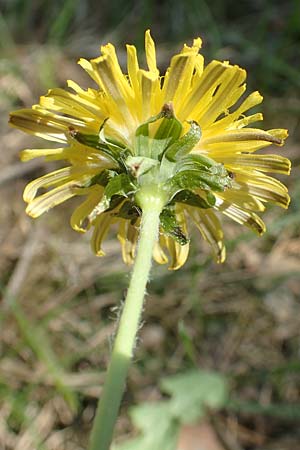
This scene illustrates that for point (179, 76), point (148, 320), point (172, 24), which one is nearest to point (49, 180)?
point (179, 76)

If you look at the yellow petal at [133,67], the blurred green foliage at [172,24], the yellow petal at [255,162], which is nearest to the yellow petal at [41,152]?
the yellow petal at [133,67]

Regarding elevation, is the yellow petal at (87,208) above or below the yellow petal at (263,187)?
below

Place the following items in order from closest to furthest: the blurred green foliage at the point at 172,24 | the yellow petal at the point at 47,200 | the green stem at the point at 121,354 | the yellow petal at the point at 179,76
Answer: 1. the green stem at the point at 121,354
2. the yellow petal at the point at 179,76
3. the yellow petal at the point at 47,200
4. the blurred green foliage at the point at 172,24

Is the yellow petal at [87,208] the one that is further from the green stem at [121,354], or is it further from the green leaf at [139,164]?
the green stem at [121,354]

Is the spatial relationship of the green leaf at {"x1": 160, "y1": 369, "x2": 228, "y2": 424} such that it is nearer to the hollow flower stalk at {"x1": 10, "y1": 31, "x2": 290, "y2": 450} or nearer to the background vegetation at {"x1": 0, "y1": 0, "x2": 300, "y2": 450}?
the background vegetation at {"x1": 0, "y1": 0, "x2": 300, "y2": 450}

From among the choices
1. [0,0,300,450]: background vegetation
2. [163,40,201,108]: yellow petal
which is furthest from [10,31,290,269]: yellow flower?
[0,0,300,450]: background vegetation

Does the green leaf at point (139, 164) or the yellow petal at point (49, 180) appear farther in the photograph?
the yellow petal at point (49, 180)
